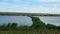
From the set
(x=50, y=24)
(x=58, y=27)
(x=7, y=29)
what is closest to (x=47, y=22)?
(x=50, y=24)

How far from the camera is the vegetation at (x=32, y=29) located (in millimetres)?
2305

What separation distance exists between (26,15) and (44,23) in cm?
45

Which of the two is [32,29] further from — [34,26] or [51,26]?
[51,26]

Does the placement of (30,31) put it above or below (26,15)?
below

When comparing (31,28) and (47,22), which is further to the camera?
(47,22)

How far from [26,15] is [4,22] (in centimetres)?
51

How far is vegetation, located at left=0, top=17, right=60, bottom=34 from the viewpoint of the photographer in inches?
90.7

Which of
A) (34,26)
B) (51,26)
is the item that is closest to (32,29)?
(34,26)

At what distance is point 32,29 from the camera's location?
2400 mm

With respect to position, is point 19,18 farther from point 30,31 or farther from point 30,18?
point 30,31

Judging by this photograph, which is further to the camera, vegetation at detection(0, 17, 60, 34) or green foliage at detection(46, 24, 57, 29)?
green foliage at detection(46, 24, 57, 29)

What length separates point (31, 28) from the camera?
2.40 metres

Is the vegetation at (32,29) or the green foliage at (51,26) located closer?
the vegetation at (32,29)

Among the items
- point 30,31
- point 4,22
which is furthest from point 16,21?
point 30,31
